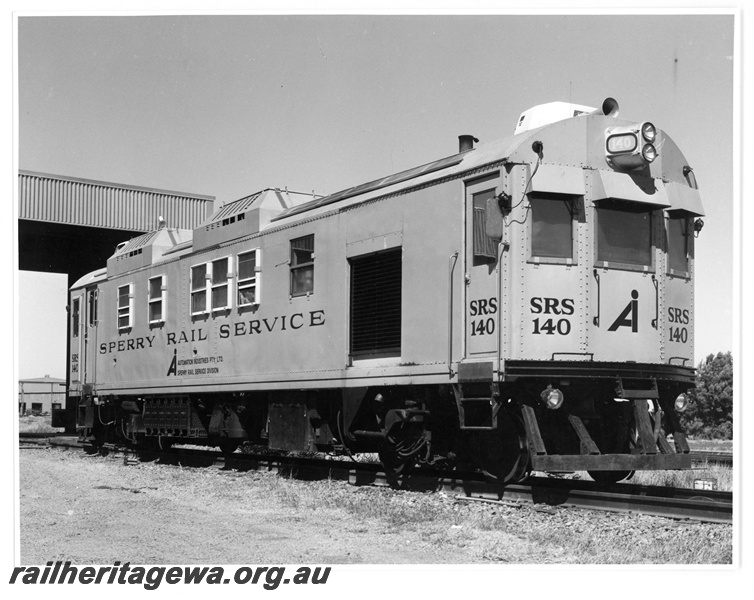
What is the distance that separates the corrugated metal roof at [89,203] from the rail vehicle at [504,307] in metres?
10.1

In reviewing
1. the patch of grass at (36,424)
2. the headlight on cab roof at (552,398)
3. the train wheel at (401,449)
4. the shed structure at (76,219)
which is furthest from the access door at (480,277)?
the patch of grass at (36,424)

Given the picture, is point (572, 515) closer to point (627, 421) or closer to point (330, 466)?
point (627, 421)

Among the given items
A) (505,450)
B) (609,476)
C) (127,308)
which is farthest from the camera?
(127,308)

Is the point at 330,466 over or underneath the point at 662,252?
underneath

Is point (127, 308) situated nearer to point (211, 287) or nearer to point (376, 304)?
point (211, 287)

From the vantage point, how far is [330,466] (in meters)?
13.1

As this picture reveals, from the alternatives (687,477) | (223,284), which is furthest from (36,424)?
(687,477)

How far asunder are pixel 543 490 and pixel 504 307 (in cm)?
189

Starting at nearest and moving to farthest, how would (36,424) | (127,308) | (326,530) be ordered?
(326,530), (127,308), (36,424)

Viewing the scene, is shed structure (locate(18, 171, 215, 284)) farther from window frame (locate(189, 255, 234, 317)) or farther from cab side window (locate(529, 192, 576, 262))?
cab side window (locate(529, 192, 576, 262))

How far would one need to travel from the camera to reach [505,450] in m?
10.0

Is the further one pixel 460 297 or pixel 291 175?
pixel 291 175
